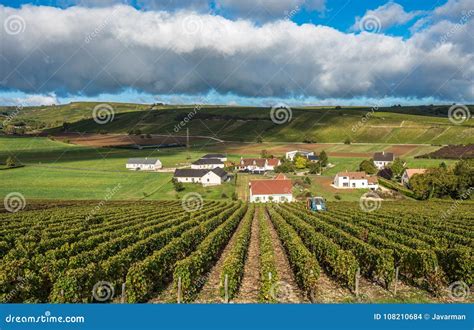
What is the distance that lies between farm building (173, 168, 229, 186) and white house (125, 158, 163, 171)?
18.6 m

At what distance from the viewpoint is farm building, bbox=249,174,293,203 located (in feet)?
263

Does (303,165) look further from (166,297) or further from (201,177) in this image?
(166,297)

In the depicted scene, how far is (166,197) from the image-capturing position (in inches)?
3036

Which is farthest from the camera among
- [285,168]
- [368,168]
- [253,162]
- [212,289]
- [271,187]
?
[253,162]

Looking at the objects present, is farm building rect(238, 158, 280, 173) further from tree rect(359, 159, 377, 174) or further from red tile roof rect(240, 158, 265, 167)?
tree rect(359, 159, 377, 174)

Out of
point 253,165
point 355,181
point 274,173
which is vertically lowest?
point 355,181

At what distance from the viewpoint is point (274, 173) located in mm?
111125

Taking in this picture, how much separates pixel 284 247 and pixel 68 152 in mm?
124201

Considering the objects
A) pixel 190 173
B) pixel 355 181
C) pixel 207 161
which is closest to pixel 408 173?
pixel 355 181

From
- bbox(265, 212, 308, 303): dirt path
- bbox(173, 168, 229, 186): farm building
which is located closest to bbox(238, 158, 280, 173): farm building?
bbox(173, 168, 229, 186): farm building

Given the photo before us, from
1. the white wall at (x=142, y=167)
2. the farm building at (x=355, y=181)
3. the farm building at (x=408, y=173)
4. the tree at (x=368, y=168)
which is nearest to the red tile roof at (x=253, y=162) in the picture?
the white wall at (x=142, y=167)

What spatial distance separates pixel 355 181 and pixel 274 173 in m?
28.5

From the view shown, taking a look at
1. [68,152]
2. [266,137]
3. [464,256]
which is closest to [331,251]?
[464,256]

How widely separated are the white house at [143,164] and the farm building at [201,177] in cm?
1863
